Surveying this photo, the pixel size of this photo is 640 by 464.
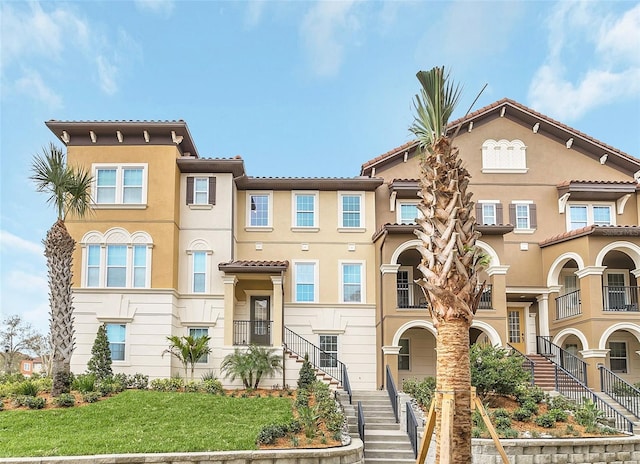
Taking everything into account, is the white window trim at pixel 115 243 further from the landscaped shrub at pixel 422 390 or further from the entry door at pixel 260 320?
the landscaped shrub at pixel 422 390

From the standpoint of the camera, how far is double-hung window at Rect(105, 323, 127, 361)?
2403 centimetres

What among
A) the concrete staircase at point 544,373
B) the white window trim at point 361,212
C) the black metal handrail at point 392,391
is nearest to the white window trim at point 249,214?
the white window trim at point 361,212

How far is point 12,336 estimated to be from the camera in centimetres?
4381

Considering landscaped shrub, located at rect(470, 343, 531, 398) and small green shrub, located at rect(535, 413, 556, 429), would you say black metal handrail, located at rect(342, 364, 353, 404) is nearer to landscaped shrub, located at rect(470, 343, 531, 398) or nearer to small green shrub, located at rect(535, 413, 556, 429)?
landscaped shrub, located at rect(470, 343, 531, 398)

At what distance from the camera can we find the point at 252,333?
26375mm

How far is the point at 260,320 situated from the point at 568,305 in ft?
37.9

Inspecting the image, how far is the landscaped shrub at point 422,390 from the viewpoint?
66.3 feet

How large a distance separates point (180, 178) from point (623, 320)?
54.0 ft

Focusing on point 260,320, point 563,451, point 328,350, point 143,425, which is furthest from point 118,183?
point 563,451

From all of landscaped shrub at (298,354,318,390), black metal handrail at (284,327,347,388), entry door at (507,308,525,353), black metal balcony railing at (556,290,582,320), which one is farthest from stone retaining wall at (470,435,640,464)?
entry door at (507,308,525,353)

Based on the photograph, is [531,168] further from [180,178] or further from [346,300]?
[180,178]

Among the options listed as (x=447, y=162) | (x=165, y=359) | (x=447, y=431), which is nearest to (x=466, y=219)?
(x=447, y=162)

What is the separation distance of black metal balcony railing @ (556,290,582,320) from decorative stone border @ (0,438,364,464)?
13580 mm

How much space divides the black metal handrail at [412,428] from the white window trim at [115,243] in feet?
34.3
